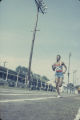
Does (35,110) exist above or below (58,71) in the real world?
below

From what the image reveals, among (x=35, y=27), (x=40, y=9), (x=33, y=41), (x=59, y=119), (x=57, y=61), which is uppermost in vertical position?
(x=40, y=9)

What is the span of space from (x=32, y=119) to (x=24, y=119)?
0.12 metres

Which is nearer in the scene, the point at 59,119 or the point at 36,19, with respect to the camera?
the point at 59,119

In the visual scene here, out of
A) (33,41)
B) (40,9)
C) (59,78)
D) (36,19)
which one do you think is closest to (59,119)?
(59,78)

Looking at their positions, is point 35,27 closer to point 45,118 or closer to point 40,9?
point 40,9

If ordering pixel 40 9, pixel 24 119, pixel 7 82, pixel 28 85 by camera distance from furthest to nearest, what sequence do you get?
pixel 40 9 < pixel 28 85 < pixel 7 82 < pixel 24 119

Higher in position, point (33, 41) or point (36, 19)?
point (36, 19)

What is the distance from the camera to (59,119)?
289 centimetres

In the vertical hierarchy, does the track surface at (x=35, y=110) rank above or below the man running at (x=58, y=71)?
below

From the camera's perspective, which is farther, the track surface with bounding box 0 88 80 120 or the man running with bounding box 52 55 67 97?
the man running with bounding box 52 55 67 97

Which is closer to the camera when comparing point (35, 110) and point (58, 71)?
point (35, 110)

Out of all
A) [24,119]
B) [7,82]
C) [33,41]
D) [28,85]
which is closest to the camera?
[24,119]

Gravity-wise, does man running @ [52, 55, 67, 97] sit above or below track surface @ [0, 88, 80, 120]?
above

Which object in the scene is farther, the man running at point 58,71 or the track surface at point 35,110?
the man running at point 58,71
